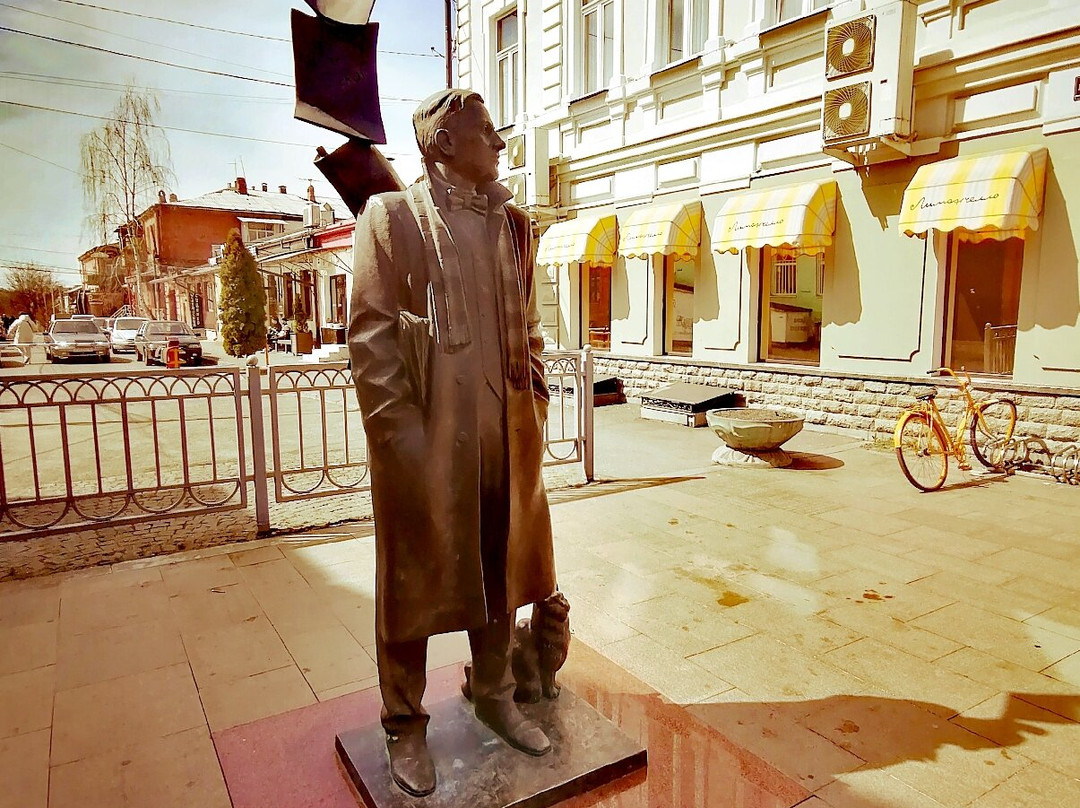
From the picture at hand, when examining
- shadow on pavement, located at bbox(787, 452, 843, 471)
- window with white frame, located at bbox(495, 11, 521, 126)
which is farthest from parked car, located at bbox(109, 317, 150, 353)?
shadow on pavement, located at bbox(787, 452, 843, 471)

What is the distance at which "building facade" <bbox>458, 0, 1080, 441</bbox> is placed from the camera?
24.2 feet

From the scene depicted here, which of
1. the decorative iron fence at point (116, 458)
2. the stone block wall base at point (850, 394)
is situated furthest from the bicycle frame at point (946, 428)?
the decorative iron fence at point (116, 458)

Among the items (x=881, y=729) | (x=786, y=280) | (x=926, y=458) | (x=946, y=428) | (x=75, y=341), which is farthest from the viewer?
(x=75, y=341)

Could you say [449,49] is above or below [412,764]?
above

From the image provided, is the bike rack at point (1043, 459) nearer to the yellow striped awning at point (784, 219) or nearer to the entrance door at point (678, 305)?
the yellow striped awning at point (784, 219)

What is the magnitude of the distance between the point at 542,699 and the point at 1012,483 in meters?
6.46

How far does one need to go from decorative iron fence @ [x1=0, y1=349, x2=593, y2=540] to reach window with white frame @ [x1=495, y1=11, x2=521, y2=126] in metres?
7.08

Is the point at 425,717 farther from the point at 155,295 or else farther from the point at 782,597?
the point at 155,295

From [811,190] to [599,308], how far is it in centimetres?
554

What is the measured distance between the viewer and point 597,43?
12.8 meters

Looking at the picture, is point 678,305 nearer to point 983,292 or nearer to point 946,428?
point 983,292

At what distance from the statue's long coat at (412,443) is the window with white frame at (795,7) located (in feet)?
30.8

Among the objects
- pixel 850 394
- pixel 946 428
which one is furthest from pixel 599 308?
pixel 946 428

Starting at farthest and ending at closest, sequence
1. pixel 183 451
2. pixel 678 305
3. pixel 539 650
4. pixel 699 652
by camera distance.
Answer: pixel 678 305 < pixel 183 451 < pixel 699 652 < pixel 539 650
